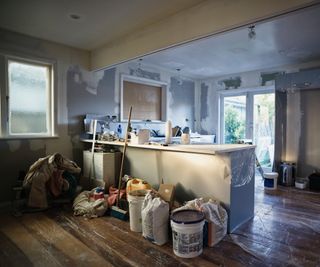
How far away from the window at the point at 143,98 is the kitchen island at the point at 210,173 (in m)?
1.95

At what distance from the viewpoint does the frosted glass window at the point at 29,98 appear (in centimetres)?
360

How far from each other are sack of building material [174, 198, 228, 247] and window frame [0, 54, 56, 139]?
8.79 feet

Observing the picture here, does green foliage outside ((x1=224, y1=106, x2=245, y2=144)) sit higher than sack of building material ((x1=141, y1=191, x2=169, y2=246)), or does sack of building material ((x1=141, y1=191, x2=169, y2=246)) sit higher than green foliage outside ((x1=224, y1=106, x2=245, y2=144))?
green foliage outside ((x1=224, y1=106, x2=245, y2=144))

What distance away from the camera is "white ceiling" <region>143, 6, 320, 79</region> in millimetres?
3164

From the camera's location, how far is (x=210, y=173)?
2660mm

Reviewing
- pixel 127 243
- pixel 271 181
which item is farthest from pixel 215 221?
pixel 271 181

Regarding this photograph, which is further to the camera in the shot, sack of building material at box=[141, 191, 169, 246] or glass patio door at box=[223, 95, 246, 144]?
glass patio door at box=[223, 95, 246, 144]

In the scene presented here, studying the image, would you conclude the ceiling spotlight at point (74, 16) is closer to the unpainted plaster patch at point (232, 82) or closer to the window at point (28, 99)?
the window at point (28, 99)

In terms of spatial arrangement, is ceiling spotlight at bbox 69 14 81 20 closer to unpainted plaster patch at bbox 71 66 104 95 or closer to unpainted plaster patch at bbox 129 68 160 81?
unpainted plaster patch at bbox 71 66 104 95

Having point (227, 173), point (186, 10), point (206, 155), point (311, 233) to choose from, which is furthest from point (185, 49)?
point (311, 233)

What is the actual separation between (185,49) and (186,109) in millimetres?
2326

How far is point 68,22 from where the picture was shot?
3174 mm

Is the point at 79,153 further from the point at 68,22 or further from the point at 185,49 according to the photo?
the point at 185,49

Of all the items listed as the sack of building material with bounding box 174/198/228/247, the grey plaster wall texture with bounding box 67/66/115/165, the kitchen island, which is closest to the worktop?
the kitchen island
